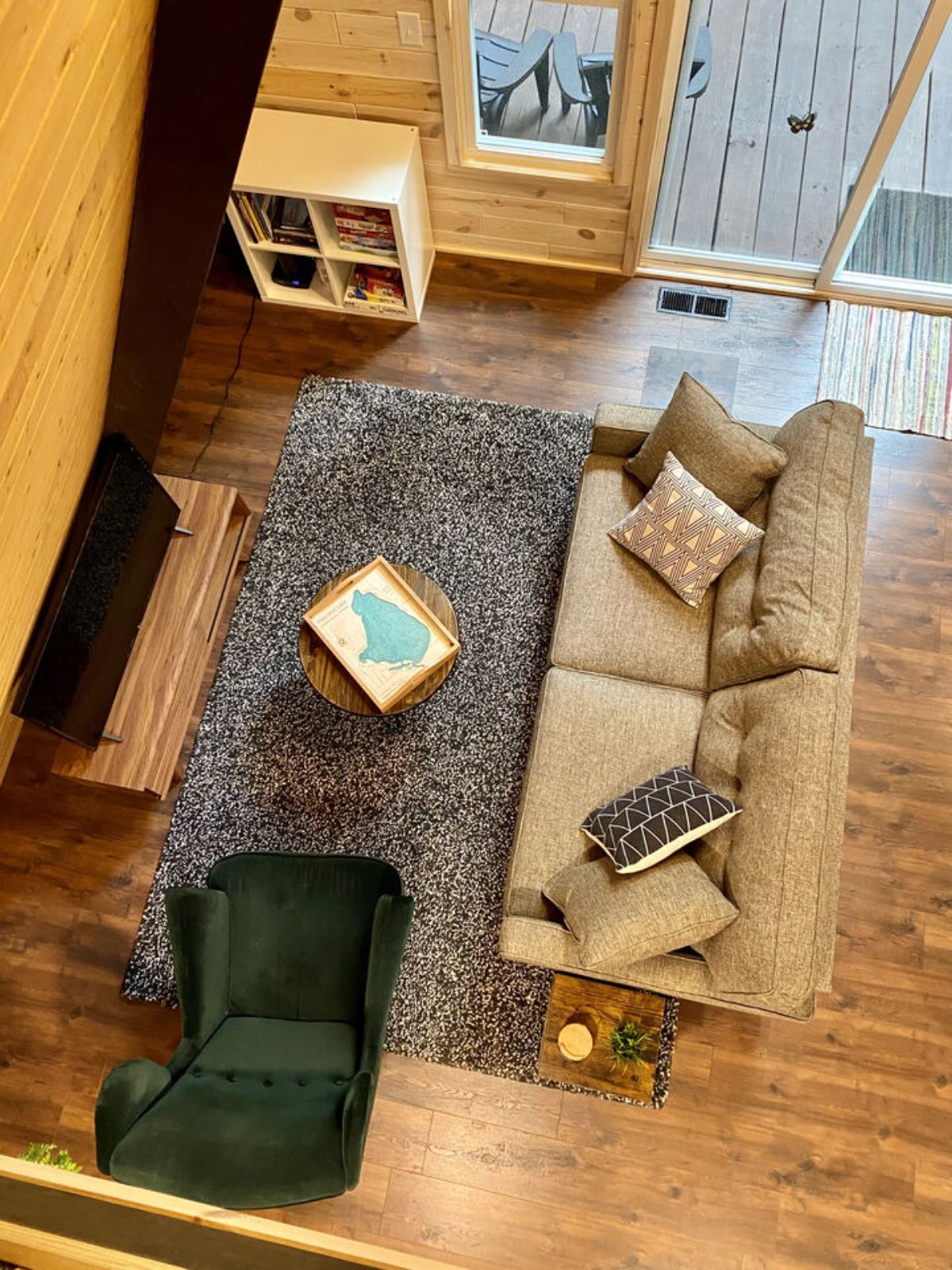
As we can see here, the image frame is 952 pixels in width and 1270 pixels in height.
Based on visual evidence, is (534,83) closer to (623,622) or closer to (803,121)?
(803,121)

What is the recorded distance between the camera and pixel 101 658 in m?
2.72

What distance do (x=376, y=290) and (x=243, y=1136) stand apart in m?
3.11

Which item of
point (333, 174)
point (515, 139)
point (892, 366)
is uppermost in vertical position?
point (515, 139)

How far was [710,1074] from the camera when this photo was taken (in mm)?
2697

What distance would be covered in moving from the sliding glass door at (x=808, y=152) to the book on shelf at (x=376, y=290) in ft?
3.45

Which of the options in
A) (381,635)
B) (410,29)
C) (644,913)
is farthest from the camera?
(410,29)

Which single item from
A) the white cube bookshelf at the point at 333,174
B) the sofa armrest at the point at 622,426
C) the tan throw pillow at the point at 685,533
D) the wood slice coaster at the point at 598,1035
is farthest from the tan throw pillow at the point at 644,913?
the white cube bookshelf at the point at 333,174

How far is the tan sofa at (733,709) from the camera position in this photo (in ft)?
7.25

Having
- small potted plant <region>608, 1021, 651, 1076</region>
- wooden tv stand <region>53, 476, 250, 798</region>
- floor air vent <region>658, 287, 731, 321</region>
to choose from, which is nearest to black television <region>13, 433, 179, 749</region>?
wooden tv stand <region>53, 476, 250, 798</region>

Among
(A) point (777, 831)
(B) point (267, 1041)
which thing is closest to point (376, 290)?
(A) point (777, 831)

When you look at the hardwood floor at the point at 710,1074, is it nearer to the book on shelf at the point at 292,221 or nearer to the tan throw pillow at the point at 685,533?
the tan throw pillow at the point at 685,533

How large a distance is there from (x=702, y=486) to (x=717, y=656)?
21.0 inches

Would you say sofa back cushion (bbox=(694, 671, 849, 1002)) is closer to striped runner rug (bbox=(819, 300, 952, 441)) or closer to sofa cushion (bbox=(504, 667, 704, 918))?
sofa cushion (bbox=(504, 667, 704, 918))

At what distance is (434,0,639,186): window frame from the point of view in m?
2.84
